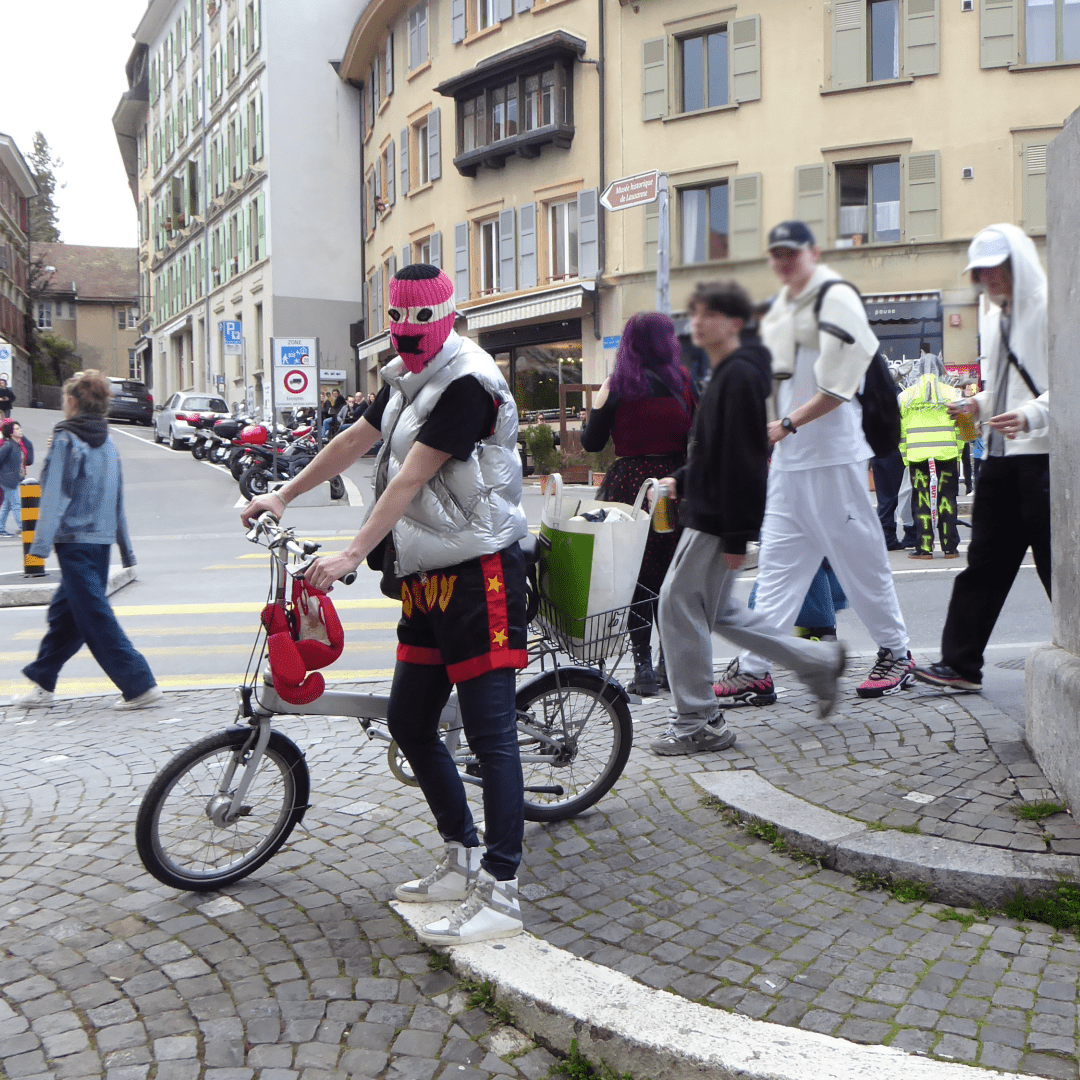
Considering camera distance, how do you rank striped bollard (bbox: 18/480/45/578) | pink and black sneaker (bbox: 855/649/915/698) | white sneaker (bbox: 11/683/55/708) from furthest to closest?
striped bollard (bbox: 18/480/45/578), white sneaker (bbox: 11/683/55/708), pink and black sneaker (bbox: 855/649/915/698)

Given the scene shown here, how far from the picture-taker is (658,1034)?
8.46 feet

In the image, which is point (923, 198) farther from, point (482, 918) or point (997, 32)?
point (482, 918)

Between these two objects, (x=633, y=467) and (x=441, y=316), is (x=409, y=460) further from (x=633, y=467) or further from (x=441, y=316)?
(x=633, y=467)

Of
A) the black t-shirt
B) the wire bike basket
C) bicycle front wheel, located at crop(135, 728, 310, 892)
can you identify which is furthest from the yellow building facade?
bicycle front wheel, located at crop(135, 728, 310, 892)

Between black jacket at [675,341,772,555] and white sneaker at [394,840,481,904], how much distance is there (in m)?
1.21

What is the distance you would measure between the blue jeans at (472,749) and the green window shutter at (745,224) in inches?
59.0

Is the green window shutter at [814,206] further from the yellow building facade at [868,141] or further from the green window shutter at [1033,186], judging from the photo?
the green window shutter at [1033,186]

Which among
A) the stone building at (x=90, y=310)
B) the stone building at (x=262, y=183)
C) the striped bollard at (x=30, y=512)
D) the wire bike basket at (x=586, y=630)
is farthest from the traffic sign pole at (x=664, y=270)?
the stone building at (x=90, y=310)

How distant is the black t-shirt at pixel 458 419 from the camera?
2984mm

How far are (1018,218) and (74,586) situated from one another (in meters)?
4.90

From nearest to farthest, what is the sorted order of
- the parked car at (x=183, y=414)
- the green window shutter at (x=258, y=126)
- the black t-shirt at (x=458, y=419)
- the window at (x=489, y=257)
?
the black t-shirt at (x=458, y=419), the window at (x=489, y=257), the parked car at (x=183, y=414), the green window shutter at (x=258, y=126)

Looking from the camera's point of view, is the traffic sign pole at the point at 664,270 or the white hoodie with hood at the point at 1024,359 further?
the white hoodie with hood at the point at 1024,359

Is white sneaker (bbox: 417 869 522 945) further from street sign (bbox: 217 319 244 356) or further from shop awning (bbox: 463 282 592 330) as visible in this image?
street sign (bbox: 217 319 244 356)

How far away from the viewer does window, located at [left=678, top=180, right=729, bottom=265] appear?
82.4 inches
